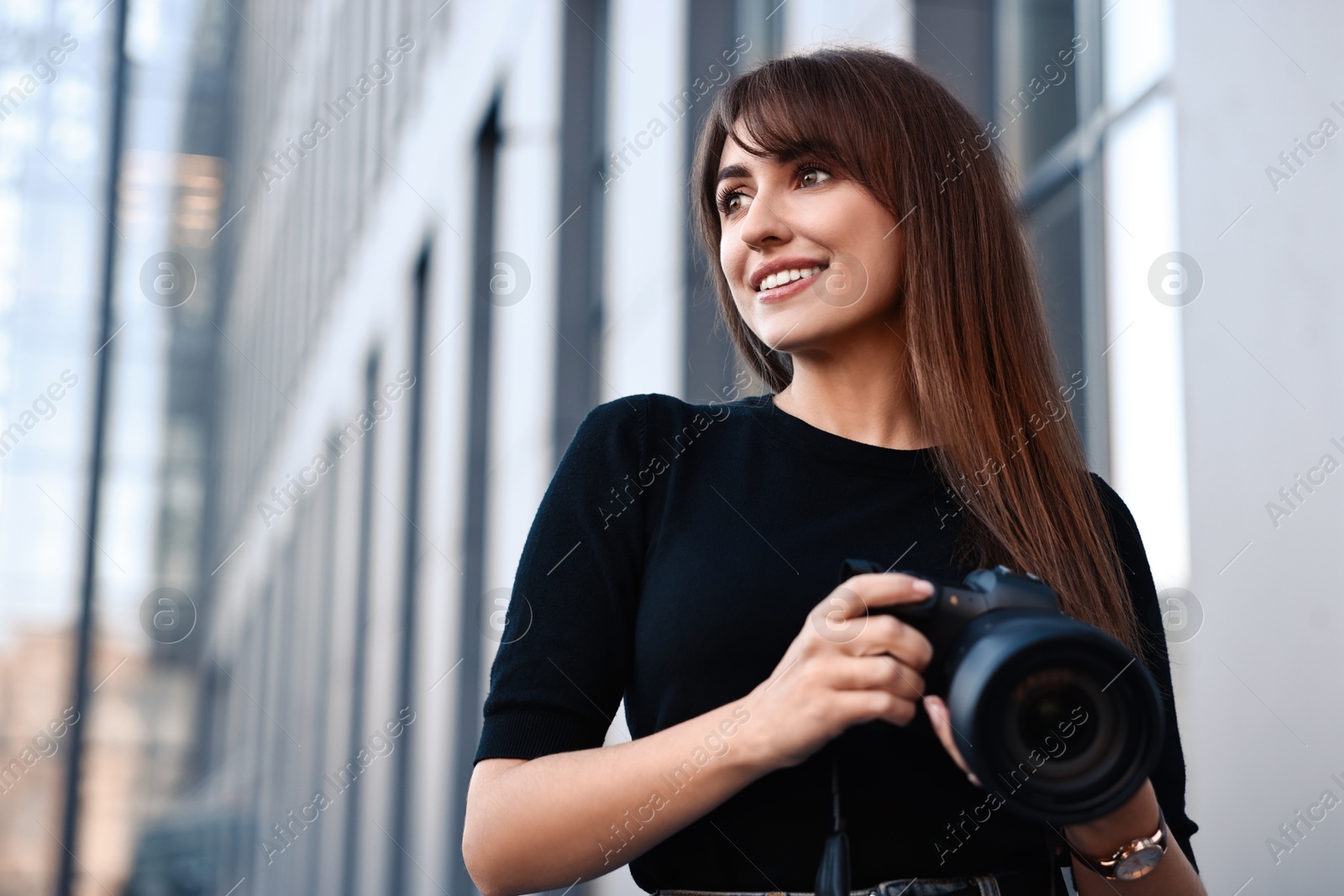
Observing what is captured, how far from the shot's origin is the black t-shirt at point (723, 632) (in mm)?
1216

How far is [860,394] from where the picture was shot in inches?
59.4

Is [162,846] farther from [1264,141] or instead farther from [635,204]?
[1264,141]

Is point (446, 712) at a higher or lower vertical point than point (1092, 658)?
lower

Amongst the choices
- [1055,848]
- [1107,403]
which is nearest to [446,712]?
[1107,403]

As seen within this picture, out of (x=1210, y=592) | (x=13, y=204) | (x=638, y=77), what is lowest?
(x=1210, y=592)

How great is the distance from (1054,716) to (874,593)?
17 centimetres

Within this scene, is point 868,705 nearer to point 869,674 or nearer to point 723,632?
point 869,674

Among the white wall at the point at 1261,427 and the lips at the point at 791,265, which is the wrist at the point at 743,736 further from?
the white wall at the point at 1261,427

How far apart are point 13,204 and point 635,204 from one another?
43.2 feet

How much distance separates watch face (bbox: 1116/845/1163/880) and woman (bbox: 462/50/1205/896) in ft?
0.06

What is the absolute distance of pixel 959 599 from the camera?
1.05 m

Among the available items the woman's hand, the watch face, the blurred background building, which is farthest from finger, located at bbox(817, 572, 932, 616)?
the blurred background building

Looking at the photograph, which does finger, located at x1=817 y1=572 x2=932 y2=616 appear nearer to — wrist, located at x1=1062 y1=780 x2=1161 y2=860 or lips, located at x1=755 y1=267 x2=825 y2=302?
wrist, located at x1=1062 y1=780 x2=1161 y2=860

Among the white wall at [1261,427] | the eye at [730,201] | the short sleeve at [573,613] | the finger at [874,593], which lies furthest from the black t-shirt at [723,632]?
the white wall at [1261,427]
